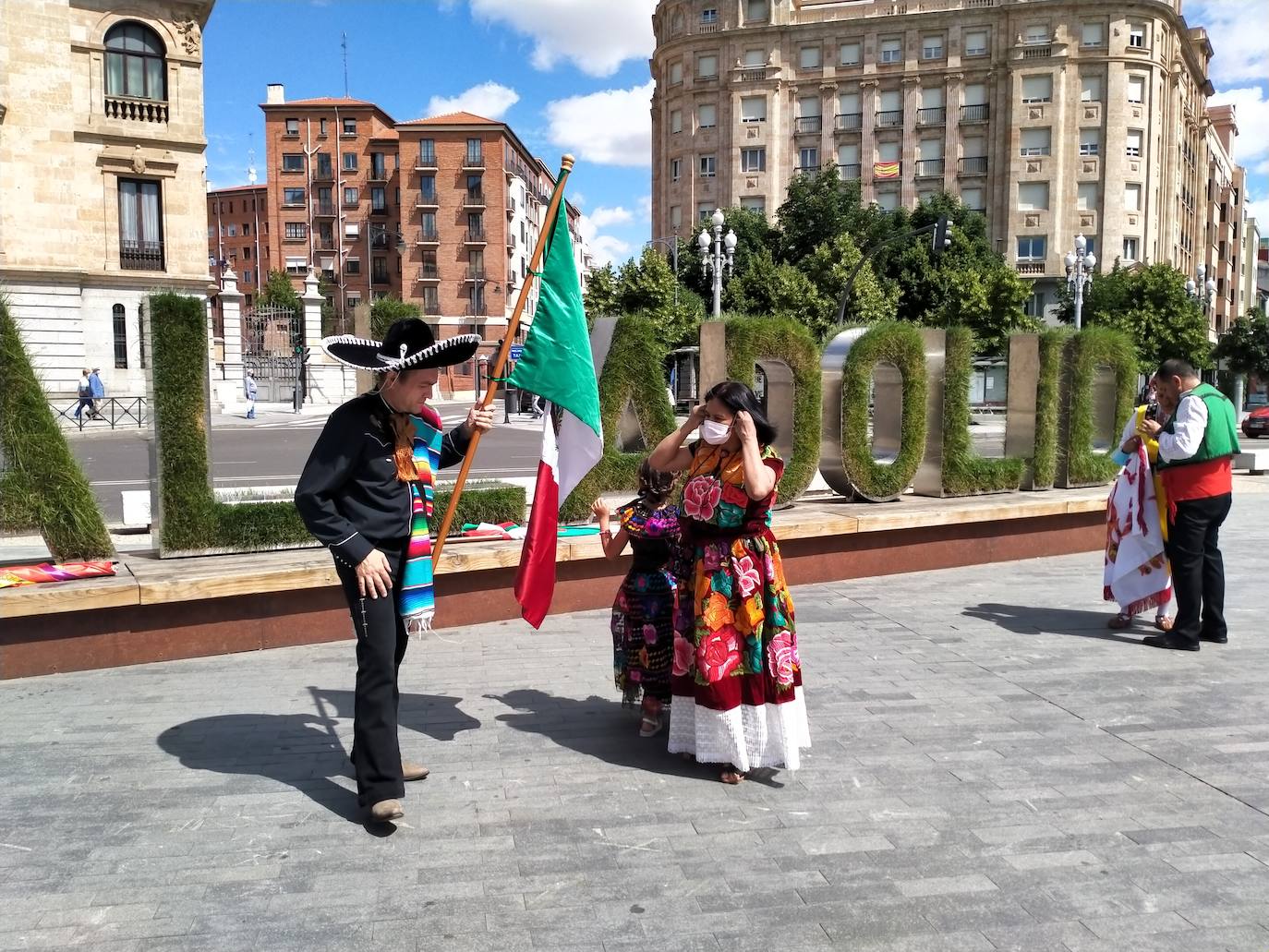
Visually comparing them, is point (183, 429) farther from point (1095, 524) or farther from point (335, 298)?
point (335, 298)

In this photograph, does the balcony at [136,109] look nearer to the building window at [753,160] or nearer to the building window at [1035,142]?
the building window at [753,160]

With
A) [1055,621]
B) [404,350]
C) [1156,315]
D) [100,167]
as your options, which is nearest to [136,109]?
[100,167]

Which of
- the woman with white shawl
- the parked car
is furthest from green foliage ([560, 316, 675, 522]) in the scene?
the parked car

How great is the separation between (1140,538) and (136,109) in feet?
113

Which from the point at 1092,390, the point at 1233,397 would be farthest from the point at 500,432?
the point at 1233,397

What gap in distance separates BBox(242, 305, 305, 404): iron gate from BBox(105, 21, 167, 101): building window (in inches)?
302

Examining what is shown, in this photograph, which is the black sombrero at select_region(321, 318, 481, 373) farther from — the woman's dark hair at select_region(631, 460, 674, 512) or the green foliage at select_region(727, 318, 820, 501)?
the green foliage at select_region(727, 318, 820, 501)

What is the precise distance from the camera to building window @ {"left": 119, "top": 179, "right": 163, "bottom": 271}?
33.5m

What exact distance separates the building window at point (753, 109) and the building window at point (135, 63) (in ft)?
114

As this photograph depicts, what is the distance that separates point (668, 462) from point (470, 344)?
1070mm

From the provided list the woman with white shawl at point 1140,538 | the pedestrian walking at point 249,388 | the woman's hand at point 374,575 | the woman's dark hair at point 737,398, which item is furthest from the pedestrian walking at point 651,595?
the pedestrian walking at point 249,388

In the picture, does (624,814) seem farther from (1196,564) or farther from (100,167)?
(100,167)

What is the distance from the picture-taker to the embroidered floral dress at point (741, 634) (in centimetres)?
450

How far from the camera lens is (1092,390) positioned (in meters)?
11.3
